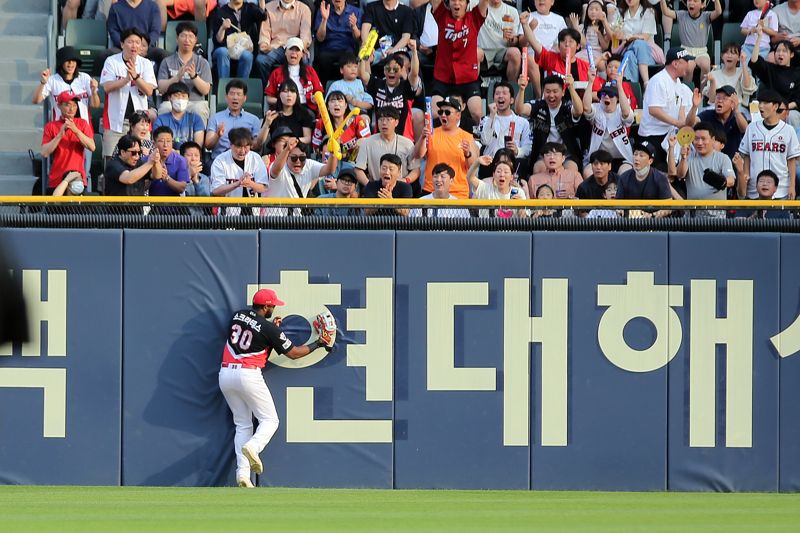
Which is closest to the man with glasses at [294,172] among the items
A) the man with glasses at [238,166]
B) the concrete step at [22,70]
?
the man with glasses at [238,166]

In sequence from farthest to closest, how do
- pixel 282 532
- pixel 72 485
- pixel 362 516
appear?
1. pixel 72 485
2. pixel 362 516
3. pixel 282 532

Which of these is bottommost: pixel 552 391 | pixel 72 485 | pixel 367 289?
pixel 72 485

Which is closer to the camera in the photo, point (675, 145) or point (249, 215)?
point (249, 215)

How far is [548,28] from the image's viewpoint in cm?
1602

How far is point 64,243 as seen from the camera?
11.4m

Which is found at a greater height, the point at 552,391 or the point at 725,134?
the point at 725,134

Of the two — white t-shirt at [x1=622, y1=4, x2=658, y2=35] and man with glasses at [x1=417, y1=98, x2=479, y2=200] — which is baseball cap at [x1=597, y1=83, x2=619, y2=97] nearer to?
white t-shirt at [x1=622, y1=4, x2=658, y2=35]

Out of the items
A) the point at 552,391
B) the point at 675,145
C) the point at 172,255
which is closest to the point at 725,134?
the point at 675,145

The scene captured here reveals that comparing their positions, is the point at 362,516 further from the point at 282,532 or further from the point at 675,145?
the point at 675,145

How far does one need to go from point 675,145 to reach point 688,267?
9.66 feet

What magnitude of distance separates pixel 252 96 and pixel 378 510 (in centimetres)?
714

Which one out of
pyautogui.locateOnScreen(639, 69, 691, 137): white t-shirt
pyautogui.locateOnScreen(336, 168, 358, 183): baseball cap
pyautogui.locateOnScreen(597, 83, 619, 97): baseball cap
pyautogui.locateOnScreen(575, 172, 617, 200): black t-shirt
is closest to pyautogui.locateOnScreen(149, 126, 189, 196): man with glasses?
pyautogui.locateOnScreen(336, 168, 358, 183): baseball cap

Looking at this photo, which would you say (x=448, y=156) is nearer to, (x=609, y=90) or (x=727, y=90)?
(x=609, y=90)

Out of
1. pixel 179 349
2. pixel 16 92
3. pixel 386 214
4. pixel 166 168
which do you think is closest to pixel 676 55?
pixel 386 214
